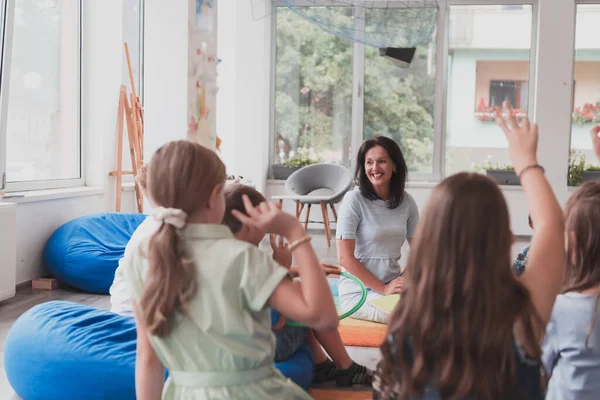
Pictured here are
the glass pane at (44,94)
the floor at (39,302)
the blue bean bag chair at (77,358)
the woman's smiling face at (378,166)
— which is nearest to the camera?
the blue bean bag chair at (77,358)

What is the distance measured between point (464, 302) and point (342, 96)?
8222 mm

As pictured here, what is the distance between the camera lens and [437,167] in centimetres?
927

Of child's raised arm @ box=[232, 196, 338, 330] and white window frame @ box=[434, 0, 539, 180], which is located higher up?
white window frame @ box=[434, 0, 539, 180]

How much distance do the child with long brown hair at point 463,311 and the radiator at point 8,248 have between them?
370 cm

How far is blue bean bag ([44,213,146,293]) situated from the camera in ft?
16.2

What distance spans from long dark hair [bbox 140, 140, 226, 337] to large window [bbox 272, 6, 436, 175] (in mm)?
7868

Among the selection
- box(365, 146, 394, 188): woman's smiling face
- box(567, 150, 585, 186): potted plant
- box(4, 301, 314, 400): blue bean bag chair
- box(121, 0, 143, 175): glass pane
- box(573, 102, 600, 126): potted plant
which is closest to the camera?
box(4, 301, 314, 400): blue bean bag chair

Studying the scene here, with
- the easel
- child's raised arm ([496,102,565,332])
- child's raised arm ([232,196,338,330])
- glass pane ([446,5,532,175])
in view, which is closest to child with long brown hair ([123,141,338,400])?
child's raised arm ([232,196,338,330])

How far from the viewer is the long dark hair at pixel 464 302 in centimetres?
127

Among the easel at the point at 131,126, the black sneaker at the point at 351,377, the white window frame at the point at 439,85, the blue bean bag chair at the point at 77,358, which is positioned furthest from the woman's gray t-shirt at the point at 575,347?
the white window frame at the point at 439,85

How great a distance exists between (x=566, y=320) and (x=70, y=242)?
406 cm

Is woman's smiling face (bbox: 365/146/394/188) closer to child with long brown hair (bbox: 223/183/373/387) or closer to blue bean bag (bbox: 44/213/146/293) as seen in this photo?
child with long brown hair (bbox: 223/183/373/387)

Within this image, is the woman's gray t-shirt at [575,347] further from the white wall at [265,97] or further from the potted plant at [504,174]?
the potted plant at [504,174]

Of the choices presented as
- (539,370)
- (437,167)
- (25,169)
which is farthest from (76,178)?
(539,370)
